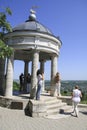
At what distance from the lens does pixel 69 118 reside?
38.4 feet

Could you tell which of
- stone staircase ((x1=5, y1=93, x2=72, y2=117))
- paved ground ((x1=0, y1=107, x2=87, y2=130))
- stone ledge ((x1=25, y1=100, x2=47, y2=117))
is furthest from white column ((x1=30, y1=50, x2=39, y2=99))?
stone ledge ((x1=25, y1=100, x2=47, y2=117))

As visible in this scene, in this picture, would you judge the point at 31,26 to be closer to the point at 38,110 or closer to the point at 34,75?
the point at 34,75

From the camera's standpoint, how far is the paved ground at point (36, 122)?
31.2ft

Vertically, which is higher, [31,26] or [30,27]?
[31,26]

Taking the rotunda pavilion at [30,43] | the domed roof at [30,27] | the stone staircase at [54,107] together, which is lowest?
the stone staircase at [54,107]

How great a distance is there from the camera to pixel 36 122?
10.3m

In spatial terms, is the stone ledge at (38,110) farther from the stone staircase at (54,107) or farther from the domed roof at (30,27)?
the domed roof at (30,27)

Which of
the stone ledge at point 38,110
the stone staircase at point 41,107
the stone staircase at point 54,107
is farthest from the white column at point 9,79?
the stone ledge at point 38,110

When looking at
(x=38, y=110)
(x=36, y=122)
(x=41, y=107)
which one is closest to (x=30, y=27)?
(x=41, y=107)

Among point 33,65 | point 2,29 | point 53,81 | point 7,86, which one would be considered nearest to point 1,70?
point 7,86

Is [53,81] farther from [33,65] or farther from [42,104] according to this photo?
[42,104]

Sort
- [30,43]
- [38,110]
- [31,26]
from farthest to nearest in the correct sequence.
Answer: [31,26], [30,43], [38,110]

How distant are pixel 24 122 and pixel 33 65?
16.1 feet

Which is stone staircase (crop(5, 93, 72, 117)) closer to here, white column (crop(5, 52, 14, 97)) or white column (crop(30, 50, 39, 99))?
white column (crop(30, 50, 39, 99))
